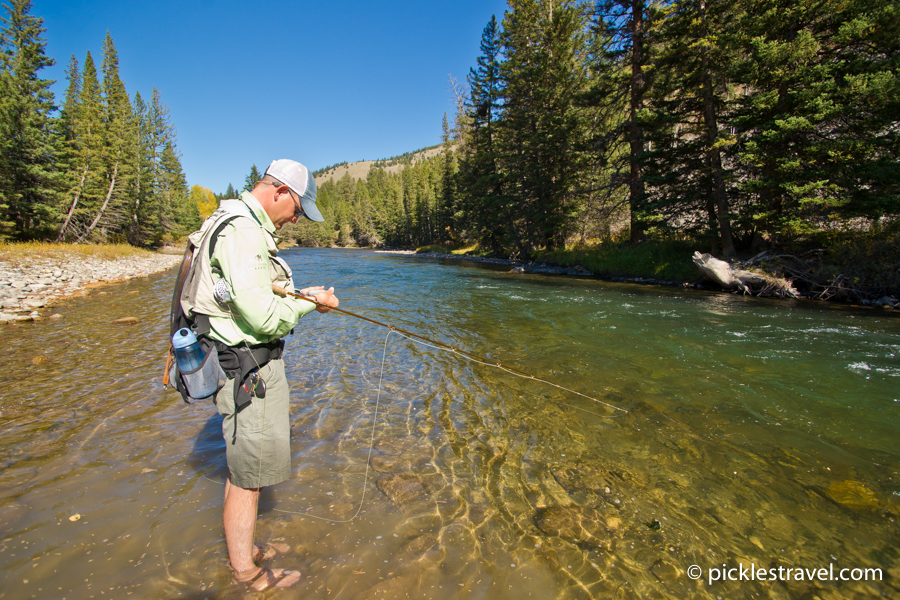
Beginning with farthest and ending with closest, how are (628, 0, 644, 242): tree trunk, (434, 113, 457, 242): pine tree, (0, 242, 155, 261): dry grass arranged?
(434, 113, 457, 242): pine tree → (628, 0, 644, 242): tree trunk → (0, 242, 155, 261): dry grass

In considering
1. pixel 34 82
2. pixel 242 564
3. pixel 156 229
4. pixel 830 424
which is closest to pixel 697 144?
pixel 830 424

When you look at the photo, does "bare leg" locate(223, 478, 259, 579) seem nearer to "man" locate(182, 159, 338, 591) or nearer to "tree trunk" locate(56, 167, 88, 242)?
"man" locate(182, 159, 338, 591)

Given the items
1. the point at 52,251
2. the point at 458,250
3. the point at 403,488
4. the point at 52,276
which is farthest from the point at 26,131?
the point at 458,250

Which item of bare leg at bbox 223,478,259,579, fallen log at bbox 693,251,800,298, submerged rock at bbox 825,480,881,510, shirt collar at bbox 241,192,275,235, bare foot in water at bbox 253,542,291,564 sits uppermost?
shirt collar at bbox 241,192,275,235

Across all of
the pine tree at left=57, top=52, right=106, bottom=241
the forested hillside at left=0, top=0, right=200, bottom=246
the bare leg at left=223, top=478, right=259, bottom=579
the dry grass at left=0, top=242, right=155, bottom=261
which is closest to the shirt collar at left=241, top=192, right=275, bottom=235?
the bare leg at left=223, top=478, right=259, bottom=579

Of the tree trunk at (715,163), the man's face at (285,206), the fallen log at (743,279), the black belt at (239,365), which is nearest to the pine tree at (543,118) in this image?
the tree trunk at (715,163)

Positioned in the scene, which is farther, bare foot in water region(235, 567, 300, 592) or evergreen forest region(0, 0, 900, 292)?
evergreen forest region(0, 0, 900, 292)

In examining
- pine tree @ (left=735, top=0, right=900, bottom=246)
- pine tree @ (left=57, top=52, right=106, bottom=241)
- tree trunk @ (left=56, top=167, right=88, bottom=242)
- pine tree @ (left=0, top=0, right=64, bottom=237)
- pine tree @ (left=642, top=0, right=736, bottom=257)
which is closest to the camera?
pine tree @ (left=735, top=0, right=900, bottom=246)

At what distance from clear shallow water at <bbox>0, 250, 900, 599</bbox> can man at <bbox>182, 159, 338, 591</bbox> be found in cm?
49

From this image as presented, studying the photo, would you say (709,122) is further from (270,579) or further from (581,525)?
(270,579)

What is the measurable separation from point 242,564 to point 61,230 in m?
39.6

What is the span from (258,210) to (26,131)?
35.5 meters

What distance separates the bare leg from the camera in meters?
2.46

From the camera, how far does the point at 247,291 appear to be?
2211 mm
